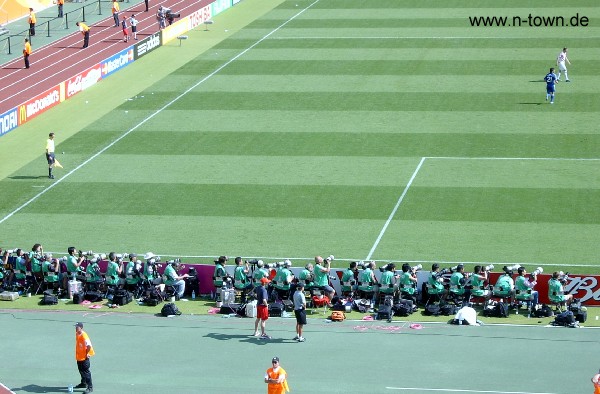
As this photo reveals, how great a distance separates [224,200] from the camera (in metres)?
43.5

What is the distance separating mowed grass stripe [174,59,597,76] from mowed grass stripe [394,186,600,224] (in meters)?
17.9

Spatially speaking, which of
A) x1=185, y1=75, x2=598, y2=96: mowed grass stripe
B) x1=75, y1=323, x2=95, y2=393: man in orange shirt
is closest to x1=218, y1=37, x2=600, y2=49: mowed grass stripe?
x1=185, y1=75, x2=598, y2=96: mowed grass stripe

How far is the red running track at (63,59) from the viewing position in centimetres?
5912

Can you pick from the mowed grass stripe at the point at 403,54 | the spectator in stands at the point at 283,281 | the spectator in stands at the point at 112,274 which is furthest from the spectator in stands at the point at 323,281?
the mowed grass stripe at the point at 403,54

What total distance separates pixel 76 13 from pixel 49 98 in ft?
71.9

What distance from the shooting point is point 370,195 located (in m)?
43.5

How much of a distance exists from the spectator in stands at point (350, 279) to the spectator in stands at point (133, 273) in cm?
598

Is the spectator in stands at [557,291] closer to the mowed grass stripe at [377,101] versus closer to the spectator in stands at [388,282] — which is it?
the spectator in stands at [388,282]

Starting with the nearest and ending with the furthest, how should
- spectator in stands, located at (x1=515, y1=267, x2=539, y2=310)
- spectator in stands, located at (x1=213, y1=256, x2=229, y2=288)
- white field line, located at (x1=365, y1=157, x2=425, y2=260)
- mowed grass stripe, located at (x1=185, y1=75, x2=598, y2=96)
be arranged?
spectator in stands, located at (x1=515, y1=267, x2=539, y2=310) < spectator in stands, located at (x1=213, y1=256, x2=229, y2=288) < white field line, located at (x1=365, y1=157, x2=425, y2=260) < mowed grass stripe, located at (x1=185, y1=75, x2=598, y2=96)

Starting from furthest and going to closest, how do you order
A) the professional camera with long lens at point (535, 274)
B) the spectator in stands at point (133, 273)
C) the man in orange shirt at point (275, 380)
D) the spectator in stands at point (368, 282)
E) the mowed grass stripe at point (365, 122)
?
1. the mowed grass stripe at point (365, 122)
2. the spectator in stands at point (133, 273)
3. the spectator in stands at point (368, 282)
4. the professional camera with long lens at point (535, 274)
5. the man in orange shirt at point (275, 380)

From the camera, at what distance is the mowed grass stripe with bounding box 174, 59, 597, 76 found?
200ft

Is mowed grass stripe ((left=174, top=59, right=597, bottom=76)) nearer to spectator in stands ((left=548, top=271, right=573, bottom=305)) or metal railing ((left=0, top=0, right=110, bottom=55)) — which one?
metal railing ((left=0, top=0, right=110, bottom=55))

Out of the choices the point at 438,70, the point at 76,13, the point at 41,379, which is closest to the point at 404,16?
the point at 438,70

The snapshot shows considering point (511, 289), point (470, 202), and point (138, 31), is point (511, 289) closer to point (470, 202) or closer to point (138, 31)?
point (470, 202)
